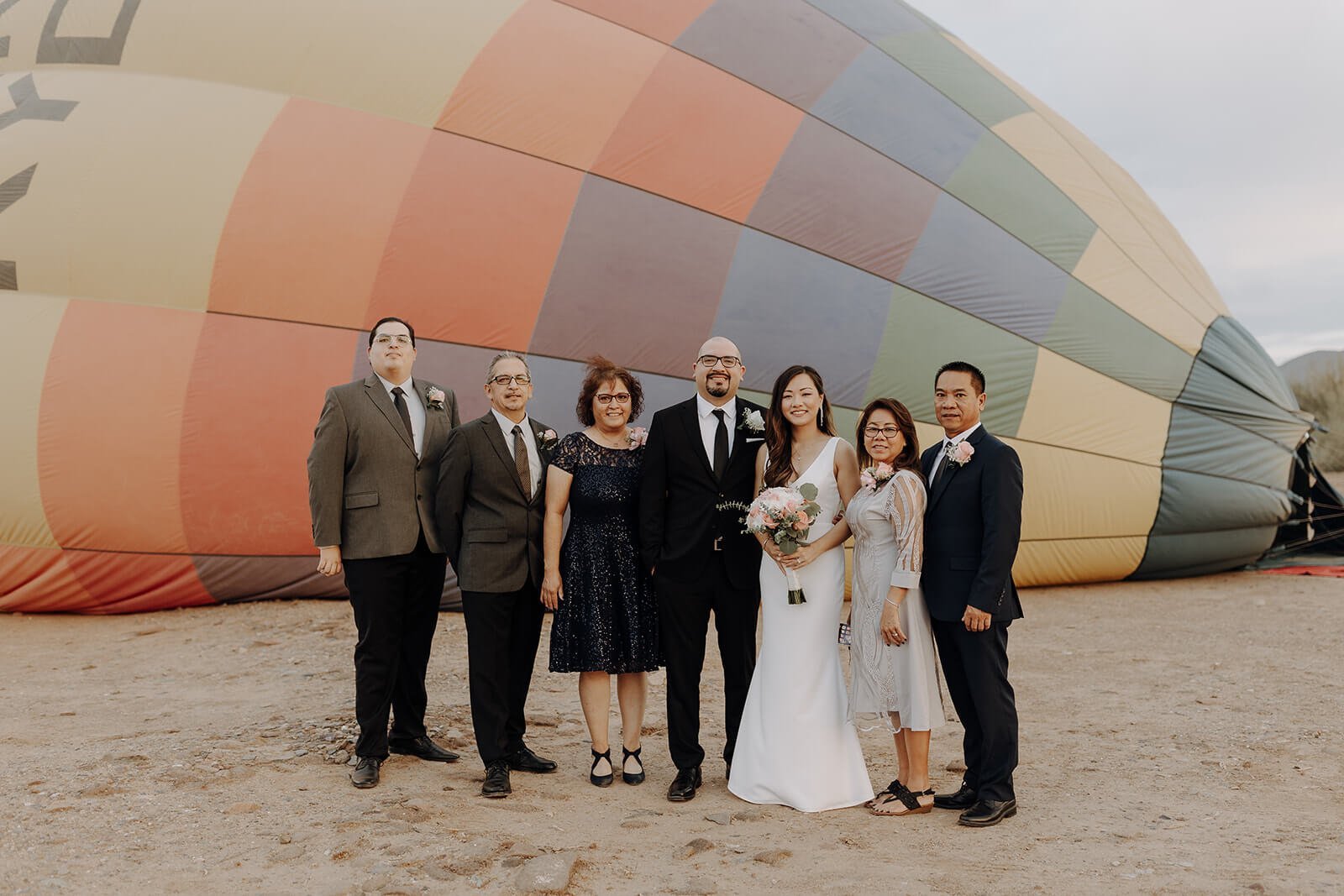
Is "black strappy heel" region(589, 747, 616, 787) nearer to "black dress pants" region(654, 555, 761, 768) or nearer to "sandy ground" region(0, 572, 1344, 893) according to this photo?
"sandy ground" region(0, 572, 1344, 893)

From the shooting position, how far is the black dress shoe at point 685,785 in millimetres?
3623

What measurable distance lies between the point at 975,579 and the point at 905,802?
0.82 meters

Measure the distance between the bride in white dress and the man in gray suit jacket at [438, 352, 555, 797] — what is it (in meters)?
0.91

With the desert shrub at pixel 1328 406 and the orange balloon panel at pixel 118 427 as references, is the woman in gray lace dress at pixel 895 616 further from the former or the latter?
the desert shrub at pixel 1328 406

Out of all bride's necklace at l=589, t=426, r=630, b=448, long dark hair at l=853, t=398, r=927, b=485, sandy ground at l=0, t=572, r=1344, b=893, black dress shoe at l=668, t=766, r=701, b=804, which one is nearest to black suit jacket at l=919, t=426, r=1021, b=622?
long dark hair at l=853, t=398, r=927, b=485

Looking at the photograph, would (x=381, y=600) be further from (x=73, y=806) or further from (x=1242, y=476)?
(x=1242, y=476)

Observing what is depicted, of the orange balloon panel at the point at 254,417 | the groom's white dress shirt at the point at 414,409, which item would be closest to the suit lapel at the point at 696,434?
the groom's white dress shirt at the point at 414,409

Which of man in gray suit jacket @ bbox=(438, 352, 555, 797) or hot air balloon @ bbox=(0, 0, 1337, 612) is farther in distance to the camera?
hot air balloon @ bbox=(0, 0, 1337, 612)

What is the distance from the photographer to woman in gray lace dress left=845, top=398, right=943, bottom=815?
3465mm

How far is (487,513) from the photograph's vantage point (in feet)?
12.6

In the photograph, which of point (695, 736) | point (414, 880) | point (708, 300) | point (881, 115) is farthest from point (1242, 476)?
point (414, 880)

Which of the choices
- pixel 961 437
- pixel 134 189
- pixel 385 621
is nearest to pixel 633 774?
pixel 385 621

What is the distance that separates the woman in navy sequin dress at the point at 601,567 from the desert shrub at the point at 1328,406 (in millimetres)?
13829

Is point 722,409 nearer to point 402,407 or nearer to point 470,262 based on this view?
point 402,407
